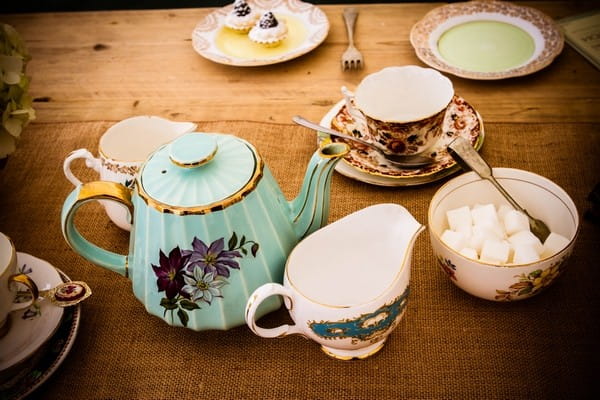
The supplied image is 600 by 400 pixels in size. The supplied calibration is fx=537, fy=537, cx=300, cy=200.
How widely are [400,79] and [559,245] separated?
1.24ft

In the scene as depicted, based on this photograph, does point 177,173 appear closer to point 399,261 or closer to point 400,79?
point 399,261

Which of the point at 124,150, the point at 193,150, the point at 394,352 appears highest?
the point at 193,150

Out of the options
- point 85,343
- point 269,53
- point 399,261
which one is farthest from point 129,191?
point 269,53

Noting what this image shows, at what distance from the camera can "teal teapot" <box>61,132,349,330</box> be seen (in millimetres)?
557

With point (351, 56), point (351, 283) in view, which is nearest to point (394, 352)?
point (351, 283)

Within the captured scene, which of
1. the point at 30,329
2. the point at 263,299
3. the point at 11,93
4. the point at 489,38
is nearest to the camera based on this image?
the point at 263,299

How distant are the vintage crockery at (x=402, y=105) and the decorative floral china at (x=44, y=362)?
1.60 ft

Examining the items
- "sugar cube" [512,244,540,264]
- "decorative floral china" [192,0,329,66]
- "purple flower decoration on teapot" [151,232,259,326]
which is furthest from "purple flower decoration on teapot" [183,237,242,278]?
"decorative floral china" [192,0,329,66]

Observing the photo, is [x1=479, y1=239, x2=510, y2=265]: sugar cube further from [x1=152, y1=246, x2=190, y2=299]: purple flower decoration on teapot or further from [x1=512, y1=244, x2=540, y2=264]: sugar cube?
[x1=152, y1=246, x2=190, y2=299]: purple flower decoration on teapot

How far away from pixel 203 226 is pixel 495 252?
325 mm

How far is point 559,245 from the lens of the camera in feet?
2.00

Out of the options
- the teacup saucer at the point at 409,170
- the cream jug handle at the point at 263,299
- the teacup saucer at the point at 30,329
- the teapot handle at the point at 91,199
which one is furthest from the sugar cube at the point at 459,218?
the teacup saucer at the point at 30,329

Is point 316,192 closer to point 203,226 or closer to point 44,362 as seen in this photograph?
point 203,226

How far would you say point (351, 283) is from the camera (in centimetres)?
64
